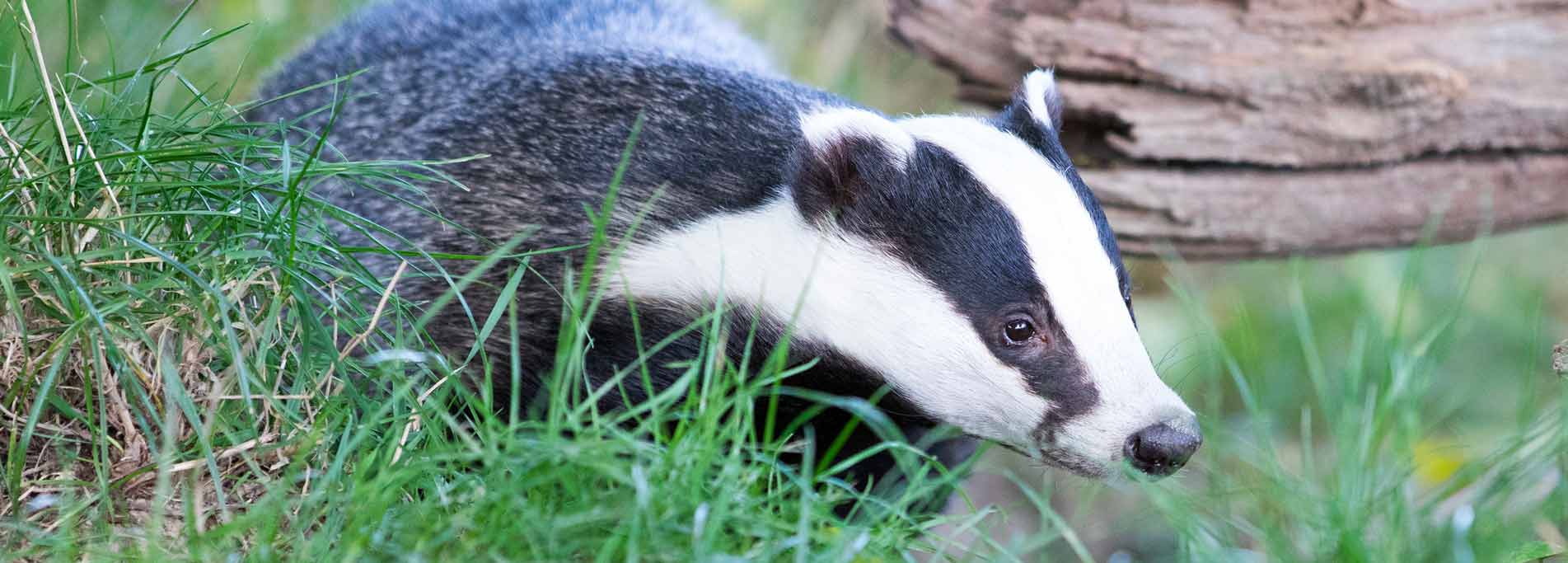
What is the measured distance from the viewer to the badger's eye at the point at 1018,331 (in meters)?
2.90

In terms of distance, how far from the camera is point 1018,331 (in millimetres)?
2902

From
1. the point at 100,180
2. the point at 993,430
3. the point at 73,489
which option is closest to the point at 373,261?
the point at 100,180

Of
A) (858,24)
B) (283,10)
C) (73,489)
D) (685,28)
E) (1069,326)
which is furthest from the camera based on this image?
(858,24)

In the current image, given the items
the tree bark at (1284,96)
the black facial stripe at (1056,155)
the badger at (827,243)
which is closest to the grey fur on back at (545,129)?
the badger at (827,243)

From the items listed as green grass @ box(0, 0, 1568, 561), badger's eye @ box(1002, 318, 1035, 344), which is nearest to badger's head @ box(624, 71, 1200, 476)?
badger's eye @ box(1002, 318, 1035, 344)

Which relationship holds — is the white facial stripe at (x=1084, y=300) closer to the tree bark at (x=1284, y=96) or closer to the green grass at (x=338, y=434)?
the green grass at (x=338, y=434)

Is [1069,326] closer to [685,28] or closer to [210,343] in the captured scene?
[210,343]

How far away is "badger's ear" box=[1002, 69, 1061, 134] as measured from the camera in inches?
131

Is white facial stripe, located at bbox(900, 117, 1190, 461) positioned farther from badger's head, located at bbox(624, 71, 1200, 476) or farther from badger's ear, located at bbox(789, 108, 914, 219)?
badger's ear, located at bbox(789, 108, 914, 219)

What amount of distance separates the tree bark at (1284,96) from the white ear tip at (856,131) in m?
1.39

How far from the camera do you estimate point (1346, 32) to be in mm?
4375

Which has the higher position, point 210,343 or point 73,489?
point 210,343

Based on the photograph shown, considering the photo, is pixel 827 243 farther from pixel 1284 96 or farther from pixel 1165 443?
pixel 1284 96

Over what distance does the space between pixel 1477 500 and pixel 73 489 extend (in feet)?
8.58
